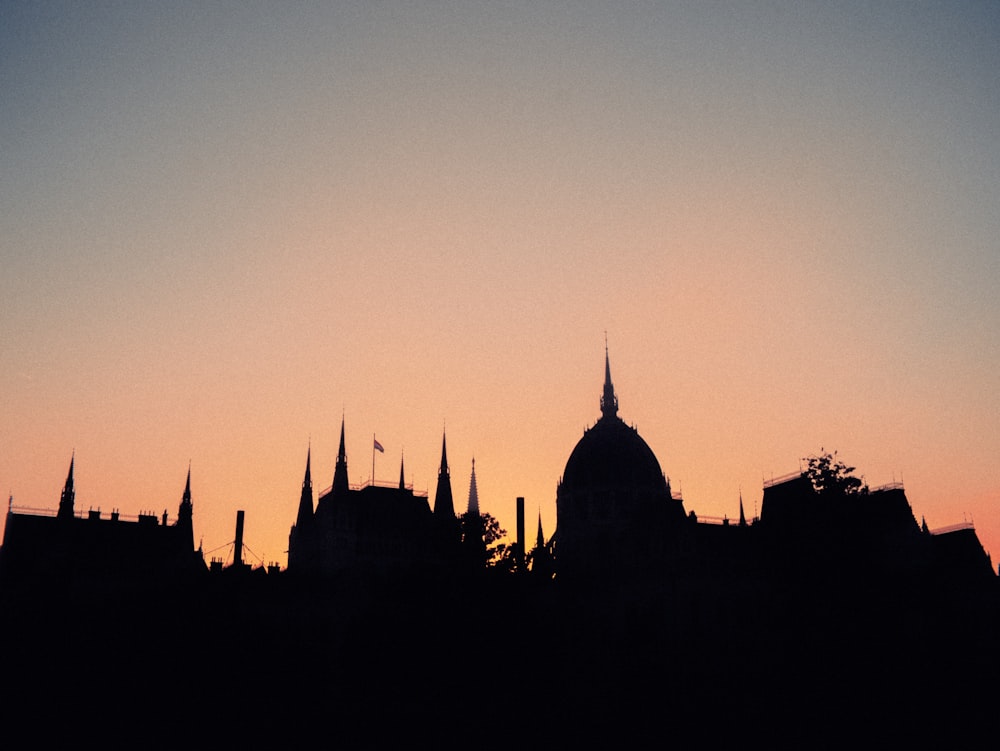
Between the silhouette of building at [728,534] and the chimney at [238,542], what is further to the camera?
the chimney at [238,542]

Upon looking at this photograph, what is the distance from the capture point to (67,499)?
348 feet

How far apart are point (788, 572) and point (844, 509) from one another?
524cm

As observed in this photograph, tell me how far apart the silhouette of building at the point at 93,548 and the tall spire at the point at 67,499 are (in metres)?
0.09

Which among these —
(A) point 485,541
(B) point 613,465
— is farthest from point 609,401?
(A) point 485,541

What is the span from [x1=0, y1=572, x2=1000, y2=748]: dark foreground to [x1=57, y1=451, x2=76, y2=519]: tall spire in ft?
99.3

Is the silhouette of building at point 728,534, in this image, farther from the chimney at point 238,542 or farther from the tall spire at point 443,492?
the chimney at point 238,542

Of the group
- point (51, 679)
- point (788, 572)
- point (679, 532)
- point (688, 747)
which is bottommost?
point (688, 747)

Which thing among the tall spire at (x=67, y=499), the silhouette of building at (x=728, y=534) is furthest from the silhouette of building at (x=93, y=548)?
the silhouette of building at (x=728, y=534)

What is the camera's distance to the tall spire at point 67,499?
101m

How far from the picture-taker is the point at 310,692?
65188mm

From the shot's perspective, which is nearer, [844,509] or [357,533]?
[844,509]

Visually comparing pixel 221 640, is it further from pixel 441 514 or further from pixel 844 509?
pixel 441 514

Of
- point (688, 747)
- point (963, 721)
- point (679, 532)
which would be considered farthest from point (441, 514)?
point (963, 721)

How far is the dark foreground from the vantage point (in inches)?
2285
